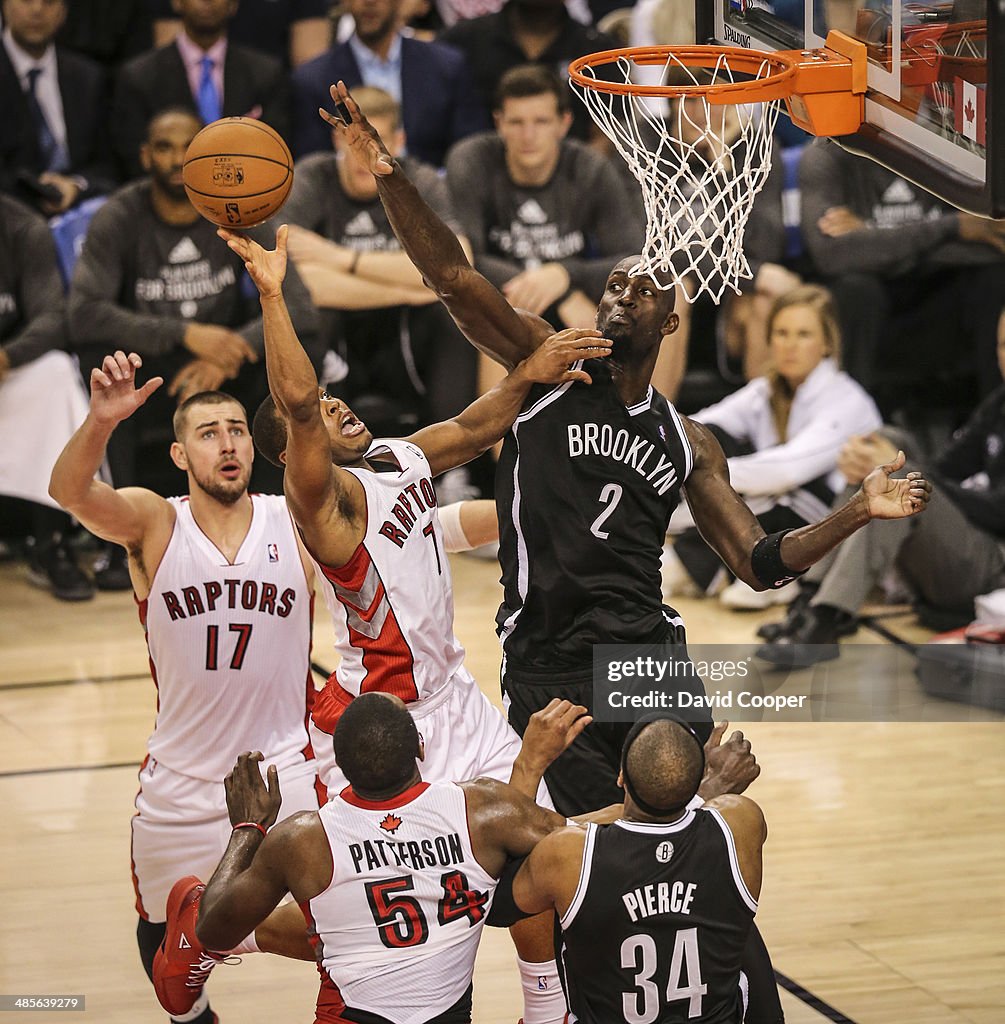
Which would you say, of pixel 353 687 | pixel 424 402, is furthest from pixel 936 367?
pixel 353 687

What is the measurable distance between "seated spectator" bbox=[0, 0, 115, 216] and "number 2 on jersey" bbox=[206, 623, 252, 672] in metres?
5.15

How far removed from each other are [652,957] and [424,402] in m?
6.10

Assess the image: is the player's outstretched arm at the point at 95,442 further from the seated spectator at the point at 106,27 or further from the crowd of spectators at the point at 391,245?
the seated spectator at the point at 106,27

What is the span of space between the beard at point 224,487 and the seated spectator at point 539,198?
4.29 meters

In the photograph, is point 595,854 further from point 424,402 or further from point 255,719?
point 424,402

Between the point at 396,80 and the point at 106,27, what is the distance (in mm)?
1801

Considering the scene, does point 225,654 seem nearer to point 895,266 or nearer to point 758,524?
point 758,524

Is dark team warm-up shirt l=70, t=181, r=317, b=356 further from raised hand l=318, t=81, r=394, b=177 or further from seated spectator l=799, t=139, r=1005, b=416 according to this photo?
raised hand l=318, t=81, r=394, b=177

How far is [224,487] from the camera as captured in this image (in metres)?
5.48

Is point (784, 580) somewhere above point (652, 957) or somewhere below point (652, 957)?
above

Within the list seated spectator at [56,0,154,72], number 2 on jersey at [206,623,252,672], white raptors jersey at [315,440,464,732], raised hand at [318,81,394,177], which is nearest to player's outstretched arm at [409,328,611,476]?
white raptors jersey at [315,440,464,732]

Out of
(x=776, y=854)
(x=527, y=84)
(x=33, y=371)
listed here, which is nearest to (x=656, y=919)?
(x=776, y=854)

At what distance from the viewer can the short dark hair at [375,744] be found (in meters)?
3.98

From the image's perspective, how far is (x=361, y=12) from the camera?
389 inches
